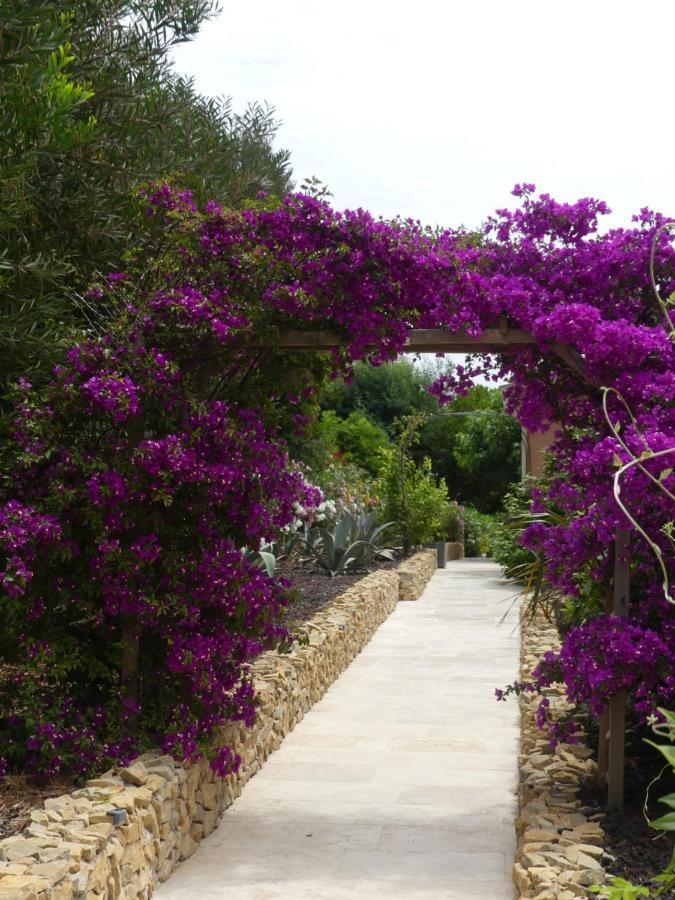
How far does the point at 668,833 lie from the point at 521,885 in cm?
93

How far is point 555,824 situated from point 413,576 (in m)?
9.97

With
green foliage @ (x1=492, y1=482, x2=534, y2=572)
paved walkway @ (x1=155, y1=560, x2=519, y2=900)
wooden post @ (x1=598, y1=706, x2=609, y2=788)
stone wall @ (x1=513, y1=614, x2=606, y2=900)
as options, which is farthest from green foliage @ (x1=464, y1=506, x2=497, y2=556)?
wooden post @ (x1=598, y1=706, x2=609, y2=788)

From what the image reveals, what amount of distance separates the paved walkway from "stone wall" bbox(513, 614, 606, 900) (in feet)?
0.66

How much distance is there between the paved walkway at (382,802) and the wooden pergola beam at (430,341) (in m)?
2.28

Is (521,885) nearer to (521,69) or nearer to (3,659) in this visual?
(3,659)

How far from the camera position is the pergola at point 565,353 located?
4.53m

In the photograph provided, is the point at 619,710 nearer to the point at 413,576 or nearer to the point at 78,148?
the point at 78,148

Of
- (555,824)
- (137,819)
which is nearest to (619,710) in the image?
(555,824)

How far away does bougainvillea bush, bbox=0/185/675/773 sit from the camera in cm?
441

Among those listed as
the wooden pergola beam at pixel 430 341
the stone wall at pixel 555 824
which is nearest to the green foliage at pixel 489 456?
the stone wall at pixel 555 824

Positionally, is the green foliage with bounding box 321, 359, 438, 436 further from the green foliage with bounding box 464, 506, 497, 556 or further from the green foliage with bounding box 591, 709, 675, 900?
the green foliage with bounding box 591, 709, 675, 900

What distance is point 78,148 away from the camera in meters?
5.65

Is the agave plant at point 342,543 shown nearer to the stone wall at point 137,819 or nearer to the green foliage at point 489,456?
the stone wall at point 137,819

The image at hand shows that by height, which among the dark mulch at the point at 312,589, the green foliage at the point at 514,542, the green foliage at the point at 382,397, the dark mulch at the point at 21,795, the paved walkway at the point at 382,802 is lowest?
the paved walkway at the point at 382,802
